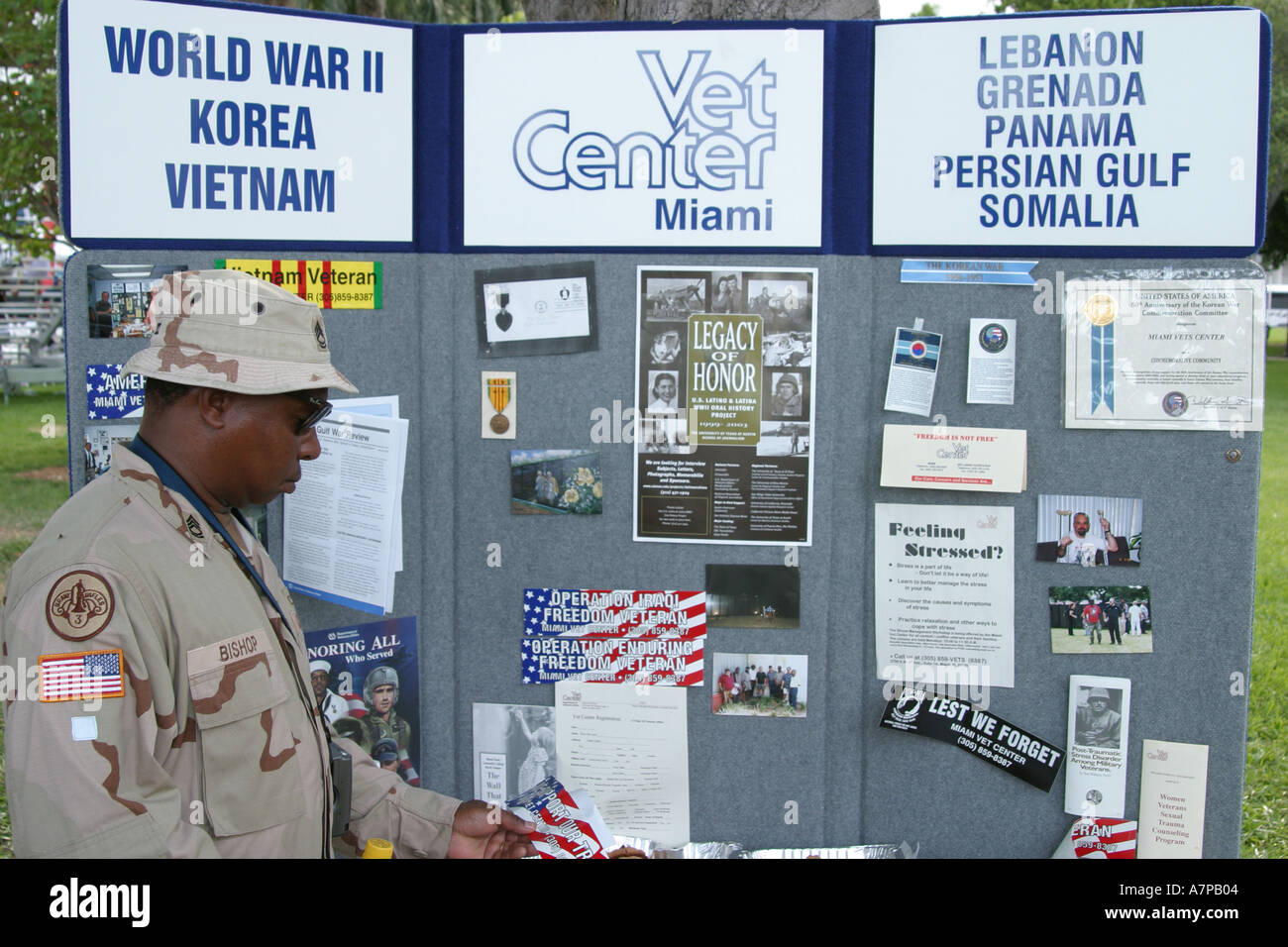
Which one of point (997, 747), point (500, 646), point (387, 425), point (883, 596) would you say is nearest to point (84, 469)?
point (387, 425)

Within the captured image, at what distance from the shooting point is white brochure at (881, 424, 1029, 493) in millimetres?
2439

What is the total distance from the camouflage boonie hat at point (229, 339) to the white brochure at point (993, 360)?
153cm

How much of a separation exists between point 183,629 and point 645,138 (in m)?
1.58

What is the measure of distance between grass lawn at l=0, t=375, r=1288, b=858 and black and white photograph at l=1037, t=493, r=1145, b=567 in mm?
764

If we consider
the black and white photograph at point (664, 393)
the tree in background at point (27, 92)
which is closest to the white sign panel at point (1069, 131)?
the black and white photograph at point (664, 393)

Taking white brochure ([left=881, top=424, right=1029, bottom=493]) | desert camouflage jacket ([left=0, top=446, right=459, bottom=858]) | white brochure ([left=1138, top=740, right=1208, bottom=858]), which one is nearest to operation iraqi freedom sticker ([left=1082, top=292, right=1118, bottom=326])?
white brochure ([left=881, top=424, right=1029, bottom=493])

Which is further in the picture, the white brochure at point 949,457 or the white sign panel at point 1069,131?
the white brochure at point 949,457

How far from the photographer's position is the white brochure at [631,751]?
254 centimetres

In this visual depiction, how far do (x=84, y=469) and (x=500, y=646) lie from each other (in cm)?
114

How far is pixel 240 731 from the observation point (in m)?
1.64

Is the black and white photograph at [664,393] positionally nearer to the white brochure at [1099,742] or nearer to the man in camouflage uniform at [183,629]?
the man in camouflage uniform at [183,629]

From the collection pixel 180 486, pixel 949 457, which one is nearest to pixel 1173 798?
pixel 949 457

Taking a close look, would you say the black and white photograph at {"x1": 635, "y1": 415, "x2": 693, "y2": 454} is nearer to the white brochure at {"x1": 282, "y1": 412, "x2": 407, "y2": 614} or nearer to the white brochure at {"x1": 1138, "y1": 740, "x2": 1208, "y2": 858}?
the white brochure at {"x1": 282, "y1": 412, "x2": 407, "y2": 614}

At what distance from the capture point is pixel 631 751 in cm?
256
